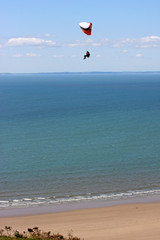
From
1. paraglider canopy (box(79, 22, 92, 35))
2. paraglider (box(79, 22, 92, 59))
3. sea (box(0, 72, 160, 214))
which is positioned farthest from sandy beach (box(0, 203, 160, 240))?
paraglider canopy (box(79, 22, 92, 35))

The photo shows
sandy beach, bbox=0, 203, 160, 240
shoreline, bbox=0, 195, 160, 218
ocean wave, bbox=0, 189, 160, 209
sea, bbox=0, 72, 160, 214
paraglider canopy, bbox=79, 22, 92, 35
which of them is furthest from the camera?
sea, bbox=0, 72, 160, 214

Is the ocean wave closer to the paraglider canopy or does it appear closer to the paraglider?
the paraglider

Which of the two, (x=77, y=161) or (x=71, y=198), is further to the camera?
(x=77, y=161)

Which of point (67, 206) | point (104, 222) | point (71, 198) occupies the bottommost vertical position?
point (104, 222)

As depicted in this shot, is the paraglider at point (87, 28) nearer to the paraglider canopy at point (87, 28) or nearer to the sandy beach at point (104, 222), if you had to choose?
the paraglider canopy at point (87, 28)

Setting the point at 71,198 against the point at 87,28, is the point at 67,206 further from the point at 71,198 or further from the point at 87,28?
the point at 87,28

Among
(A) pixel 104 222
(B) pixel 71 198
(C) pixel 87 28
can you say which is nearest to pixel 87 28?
(C) pixel 87 28

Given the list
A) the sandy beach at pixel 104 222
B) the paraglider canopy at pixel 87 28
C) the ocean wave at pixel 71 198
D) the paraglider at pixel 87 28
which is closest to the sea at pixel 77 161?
the ocean wave at pixel 71 198
